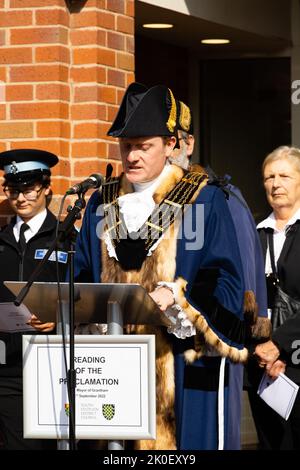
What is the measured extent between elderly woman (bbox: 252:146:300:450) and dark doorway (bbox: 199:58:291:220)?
4.02m

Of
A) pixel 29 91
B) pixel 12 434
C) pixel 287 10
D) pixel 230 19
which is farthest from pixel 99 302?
pixel 287 10

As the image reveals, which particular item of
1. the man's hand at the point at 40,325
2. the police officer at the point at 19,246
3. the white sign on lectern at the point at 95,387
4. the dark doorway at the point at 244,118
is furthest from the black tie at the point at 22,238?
the dark doorway at the point at 244,118

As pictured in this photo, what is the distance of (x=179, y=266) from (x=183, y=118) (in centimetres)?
96

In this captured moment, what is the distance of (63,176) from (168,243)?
1.85 m

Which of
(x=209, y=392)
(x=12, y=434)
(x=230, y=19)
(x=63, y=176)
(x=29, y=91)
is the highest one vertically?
(x=230, y=19)

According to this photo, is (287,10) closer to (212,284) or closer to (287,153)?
(287,153)

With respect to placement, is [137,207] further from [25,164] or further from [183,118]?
[25,164]

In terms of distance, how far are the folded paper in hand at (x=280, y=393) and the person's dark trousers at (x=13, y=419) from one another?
1138 mm

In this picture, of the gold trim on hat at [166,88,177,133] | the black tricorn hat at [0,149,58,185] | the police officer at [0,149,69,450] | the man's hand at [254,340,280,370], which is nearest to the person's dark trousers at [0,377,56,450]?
the police officer at [0,149,69,450]

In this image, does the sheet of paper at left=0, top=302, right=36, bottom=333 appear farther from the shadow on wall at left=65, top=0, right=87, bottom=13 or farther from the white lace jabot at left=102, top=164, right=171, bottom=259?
the shadow on wall at left=65, top=0, right=87, bottom=13

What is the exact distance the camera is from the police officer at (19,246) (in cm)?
693

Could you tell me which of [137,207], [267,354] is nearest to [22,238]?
[137,207]

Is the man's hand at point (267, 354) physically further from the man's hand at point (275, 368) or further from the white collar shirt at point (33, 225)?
the white collar shirt at point (33, 225)

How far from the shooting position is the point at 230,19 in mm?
9953
